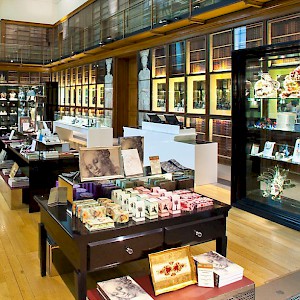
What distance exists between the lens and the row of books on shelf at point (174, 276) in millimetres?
2107

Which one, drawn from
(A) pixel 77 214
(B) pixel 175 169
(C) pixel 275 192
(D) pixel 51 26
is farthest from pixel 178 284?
(D) pixel 51 26

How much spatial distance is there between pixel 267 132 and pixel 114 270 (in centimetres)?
282

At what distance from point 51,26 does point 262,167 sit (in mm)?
16982

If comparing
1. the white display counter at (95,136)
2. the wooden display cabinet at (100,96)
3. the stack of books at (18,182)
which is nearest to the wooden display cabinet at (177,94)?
the white display counter at (95,136)

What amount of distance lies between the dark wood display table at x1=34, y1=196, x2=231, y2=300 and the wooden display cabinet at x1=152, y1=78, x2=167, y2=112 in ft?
23.3

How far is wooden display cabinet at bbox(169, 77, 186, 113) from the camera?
9.20m

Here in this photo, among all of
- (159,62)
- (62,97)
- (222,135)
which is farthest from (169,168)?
(62,97)

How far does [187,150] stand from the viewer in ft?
22.4

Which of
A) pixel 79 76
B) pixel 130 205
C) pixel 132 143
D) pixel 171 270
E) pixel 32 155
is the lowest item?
pixel 171 270

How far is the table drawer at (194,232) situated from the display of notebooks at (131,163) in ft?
2.49

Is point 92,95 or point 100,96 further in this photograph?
point 92,95

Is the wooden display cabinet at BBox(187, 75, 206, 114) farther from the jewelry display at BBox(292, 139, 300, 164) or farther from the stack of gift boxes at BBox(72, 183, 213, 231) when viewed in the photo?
the stack of gift boxes at BBox(72, 183, 213, 231)

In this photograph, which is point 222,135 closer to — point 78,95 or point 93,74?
point 93,74

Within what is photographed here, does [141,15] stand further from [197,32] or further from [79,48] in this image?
[79,48]
